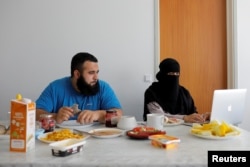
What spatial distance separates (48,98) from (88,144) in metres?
0.89

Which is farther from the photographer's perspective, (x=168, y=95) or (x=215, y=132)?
(x=168, y=95)

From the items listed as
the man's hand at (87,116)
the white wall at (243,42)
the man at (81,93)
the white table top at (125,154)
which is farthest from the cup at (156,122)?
the white wall at (243,42)

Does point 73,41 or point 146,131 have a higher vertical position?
point 73,41

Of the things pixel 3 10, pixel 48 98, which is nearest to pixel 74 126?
pixel 48 98

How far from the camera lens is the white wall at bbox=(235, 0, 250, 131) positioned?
2.78 metres

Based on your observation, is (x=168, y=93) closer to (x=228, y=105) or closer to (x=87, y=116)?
(x=228, y=105)

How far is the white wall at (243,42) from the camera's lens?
9.12 feet

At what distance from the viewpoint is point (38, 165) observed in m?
0.96

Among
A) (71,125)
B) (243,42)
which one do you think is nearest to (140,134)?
(71,125)

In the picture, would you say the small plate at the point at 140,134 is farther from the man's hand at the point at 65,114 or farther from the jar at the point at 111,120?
the man's hand at the point at 65,114

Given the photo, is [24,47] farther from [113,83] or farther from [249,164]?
[249,164]

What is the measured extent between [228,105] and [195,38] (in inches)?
60.6

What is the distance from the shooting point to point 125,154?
1061mm

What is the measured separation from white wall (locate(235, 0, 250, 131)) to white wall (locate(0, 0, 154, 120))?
3.07 ft
